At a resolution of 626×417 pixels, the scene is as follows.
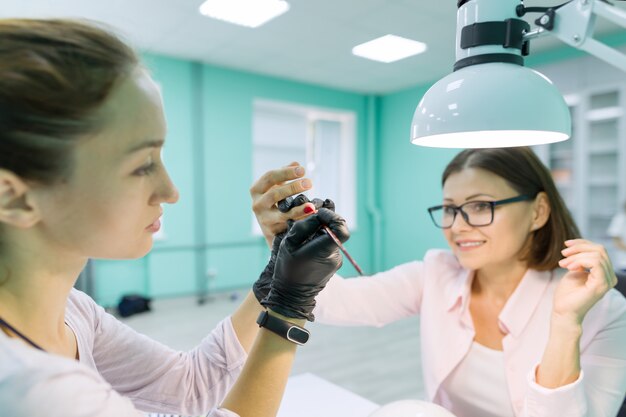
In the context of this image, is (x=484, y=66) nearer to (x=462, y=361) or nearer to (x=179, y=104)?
(x=462, y=361)

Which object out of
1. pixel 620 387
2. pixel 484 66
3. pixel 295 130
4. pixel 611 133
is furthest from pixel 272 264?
pixel 295 130

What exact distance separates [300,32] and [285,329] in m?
3.60

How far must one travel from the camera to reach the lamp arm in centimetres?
61

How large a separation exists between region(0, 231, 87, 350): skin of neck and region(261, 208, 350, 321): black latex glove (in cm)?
35

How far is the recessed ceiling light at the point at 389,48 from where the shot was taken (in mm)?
3977

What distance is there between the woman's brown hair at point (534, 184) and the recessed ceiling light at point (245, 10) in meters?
2.55

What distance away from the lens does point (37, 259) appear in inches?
25.0

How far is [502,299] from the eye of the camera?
1.32 metres

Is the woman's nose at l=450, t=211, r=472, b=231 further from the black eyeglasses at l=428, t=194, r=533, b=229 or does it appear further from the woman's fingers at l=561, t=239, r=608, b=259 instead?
the woman's fingers at l=561, t=239, r=608, b=259

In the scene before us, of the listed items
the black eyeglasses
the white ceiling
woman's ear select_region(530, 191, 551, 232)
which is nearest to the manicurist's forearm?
the black eyeglasses

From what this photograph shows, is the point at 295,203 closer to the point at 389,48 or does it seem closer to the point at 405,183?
the point at 389,48

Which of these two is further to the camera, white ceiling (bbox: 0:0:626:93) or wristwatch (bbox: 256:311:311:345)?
white ceiling (bbox: 0:0:626:93)

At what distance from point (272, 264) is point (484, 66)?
583 millimetres

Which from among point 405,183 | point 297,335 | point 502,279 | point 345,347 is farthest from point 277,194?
point 405,183
